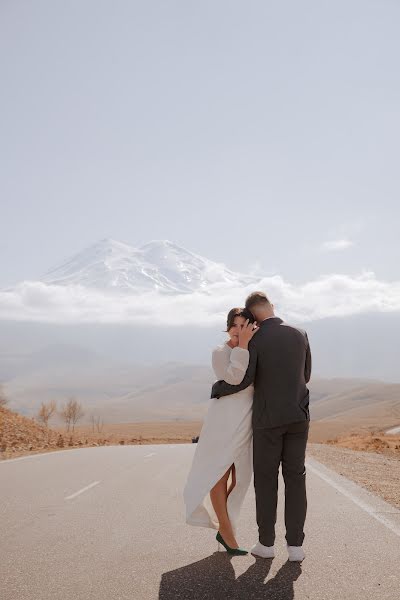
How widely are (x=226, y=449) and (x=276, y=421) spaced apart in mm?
489

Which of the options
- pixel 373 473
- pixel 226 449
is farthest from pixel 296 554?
pixel 373 473

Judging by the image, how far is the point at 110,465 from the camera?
1449 centimetres

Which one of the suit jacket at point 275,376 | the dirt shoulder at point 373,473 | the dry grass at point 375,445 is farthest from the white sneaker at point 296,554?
the dry grass at point 375,445

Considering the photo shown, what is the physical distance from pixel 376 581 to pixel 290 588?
642 mm

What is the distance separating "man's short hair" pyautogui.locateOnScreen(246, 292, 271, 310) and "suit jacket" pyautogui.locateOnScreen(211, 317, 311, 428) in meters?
0.17

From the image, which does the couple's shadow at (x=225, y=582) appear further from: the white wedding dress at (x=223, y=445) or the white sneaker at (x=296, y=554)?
the white wedding dress at (x=223, y=445)

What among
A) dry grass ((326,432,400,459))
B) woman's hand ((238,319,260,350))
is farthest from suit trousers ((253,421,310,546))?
dry grass ((326,432,400,459))

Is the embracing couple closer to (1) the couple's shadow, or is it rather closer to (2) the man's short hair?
(2) the man's short hair

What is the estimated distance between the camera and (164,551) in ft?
19.5

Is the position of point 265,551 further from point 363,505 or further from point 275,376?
point 363,505

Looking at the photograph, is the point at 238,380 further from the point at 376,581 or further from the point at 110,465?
the point at 110,465

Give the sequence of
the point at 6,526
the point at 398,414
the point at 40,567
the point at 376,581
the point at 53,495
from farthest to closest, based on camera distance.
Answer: the point at 398,414 → the point at 53,495 → the point at 6,526 → the point at 40,567 → the point at 376,581

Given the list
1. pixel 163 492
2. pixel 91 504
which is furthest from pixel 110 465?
pixel 91 504

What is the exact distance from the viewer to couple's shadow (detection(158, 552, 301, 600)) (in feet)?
15.3
